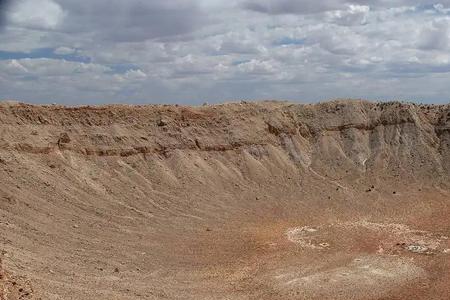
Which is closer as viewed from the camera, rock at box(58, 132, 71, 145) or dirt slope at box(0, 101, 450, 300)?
dirt slope at box(0, 101, 450, 300)

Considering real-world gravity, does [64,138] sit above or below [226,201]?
above

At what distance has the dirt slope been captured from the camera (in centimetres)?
2583

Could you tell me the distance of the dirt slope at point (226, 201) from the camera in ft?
84.7

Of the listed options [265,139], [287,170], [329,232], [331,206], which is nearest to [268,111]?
[265,139]

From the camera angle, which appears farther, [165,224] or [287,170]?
[287,170]

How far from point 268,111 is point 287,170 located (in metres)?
6.88

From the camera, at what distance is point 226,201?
40344 mm

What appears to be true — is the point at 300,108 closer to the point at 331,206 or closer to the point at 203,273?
the point at 331,206

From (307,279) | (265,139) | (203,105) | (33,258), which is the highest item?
(203,105)

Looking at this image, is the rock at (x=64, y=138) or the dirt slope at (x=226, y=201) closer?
the dirt slope at (x=226, y=201)

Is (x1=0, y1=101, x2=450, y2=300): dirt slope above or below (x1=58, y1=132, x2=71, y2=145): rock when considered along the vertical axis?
below

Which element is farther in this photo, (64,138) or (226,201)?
(226,201)

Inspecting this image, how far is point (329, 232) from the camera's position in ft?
115

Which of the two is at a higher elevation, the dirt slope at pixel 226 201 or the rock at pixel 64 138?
the rock at pixel 64 138
